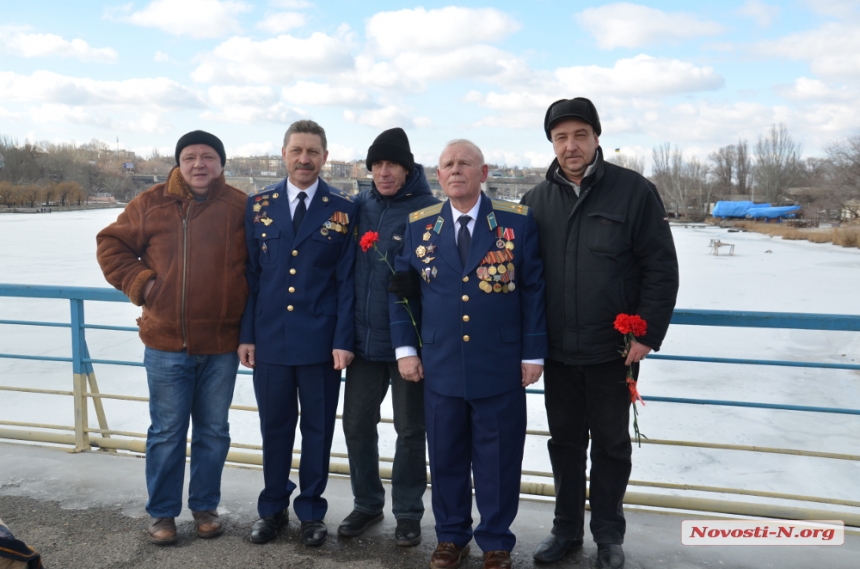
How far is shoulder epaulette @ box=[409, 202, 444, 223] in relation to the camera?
8.77ft

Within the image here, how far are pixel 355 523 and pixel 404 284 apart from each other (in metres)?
1.07

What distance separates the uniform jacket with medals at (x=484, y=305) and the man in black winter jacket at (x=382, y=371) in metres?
0.21

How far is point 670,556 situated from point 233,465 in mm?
2247

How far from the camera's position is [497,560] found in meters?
2.50

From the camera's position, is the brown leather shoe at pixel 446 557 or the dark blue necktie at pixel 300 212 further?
the dark blue necktie at pixel 300 212

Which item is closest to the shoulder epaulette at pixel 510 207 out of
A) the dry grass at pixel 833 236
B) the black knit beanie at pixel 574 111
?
the black knit beanie at pixel 574 111

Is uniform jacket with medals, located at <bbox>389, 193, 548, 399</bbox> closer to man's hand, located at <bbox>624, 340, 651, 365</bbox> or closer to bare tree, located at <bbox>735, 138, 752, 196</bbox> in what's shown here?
man's hand, located at <bbox>624, 340, 651, 365</bbox>

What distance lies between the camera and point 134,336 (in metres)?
12.5

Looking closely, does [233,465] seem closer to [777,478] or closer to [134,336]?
[777,478]

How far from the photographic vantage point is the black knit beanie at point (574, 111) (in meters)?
2.54

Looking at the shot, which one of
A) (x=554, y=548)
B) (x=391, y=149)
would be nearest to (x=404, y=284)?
(x=391, y=149)

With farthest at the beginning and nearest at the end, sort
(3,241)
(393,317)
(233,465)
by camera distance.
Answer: (3,241) → (233,465) → (393,317)

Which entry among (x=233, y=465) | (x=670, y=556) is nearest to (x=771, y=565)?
(x=670, y=556)

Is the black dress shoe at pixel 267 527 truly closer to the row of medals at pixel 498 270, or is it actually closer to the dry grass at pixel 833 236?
the row of medals at pixel 498 270
